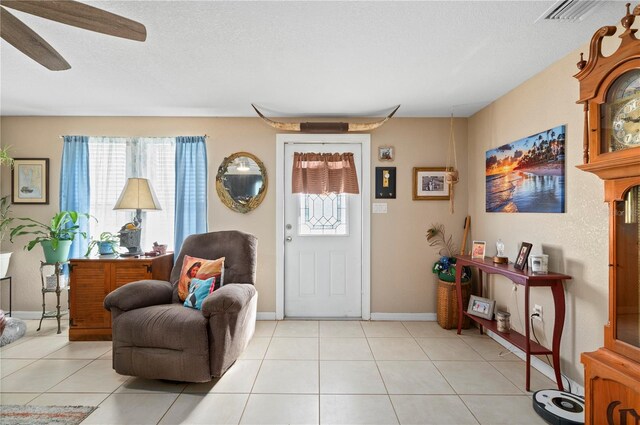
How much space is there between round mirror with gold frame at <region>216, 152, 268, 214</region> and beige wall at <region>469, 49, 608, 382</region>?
8.23 ft

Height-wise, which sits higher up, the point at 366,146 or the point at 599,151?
the point at 366,146

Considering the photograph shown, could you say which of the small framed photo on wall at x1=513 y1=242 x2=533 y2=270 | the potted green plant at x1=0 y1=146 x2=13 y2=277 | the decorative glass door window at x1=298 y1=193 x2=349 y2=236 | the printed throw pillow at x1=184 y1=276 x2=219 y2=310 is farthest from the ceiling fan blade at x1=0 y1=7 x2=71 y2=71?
the small framed photo on wall at x1=513 y1=242 x2=533 y2=270

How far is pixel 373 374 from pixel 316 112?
2.62 meters

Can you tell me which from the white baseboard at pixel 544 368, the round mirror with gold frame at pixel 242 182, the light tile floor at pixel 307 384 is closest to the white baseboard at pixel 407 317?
the light tile floor at pixel 307 384

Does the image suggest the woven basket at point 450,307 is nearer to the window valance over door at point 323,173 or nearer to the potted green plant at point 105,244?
the window valance over door at point 323,173

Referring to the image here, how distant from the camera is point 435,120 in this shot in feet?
12.1

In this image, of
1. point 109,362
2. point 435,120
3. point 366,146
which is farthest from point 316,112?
point 109,362

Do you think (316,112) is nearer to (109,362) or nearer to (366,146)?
(366,146)

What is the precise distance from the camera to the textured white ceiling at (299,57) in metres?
1.79

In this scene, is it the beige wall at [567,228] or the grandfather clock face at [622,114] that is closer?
the grandfather clock face at [622,114]

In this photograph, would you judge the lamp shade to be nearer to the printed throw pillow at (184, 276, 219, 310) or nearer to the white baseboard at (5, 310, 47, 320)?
the printed throw pillow at (184, 276, 219, 310)

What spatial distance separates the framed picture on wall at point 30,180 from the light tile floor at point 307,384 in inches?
60.7

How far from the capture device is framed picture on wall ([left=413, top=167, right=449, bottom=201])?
3650mm

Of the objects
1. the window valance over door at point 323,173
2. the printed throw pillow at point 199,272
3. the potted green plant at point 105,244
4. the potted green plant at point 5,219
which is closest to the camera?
the printed throw pillow at point 199,272
